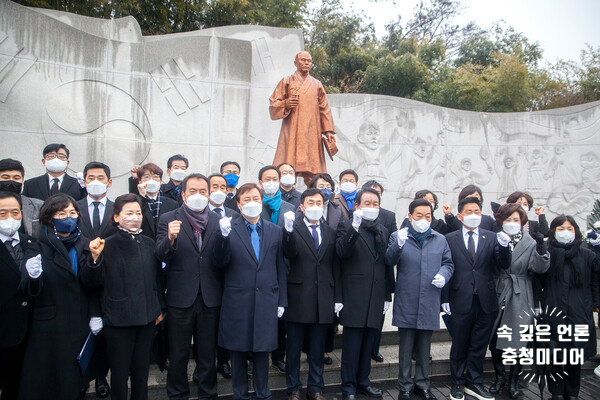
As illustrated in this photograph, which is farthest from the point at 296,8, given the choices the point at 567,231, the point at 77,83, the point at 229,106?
the point at 567,231

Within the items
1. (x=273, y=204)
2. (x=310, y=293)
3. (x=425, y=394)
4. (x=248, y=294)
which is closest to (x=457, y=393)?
(x=425, y=394)

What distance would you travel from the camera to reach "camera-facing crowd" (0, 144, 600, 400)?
122 inches

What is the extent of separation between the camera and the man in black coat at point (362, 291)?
12.9ft

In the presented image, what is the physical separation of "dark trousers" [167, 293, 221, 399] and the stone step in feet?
1.47

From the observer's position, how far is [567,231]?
4230 millimetres

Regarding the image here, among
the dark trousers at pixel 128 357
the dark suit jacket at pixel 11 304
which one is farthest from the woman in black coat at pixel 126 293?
the dark suit jacket at pixel 11 304

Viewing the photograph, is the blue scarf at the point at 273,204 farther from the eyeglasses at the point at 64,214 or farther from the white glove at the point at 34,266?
the white glove at the point at 34,266

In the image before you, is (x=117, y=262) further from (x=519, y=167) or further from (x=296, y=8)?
(x=296, y=8)

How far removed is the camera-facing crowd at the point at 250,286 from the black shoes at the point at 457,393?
17 millimetres

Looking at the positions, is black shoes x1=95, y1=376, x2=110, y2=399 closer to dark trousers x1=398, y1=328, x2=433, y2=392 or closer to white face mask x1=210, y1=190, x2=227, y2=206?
white face mask x1=210, y1=190, x2=227, y2=206

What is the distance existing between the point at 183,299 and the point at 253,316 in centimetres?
56

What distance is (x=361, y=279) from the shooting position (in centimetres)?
398

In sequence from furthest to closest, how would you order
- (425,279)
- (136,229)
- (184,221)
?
(425,279)
(184,221)
(136,229)

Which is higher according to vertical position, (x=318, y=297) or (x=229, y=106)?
(x=229, y=106)
